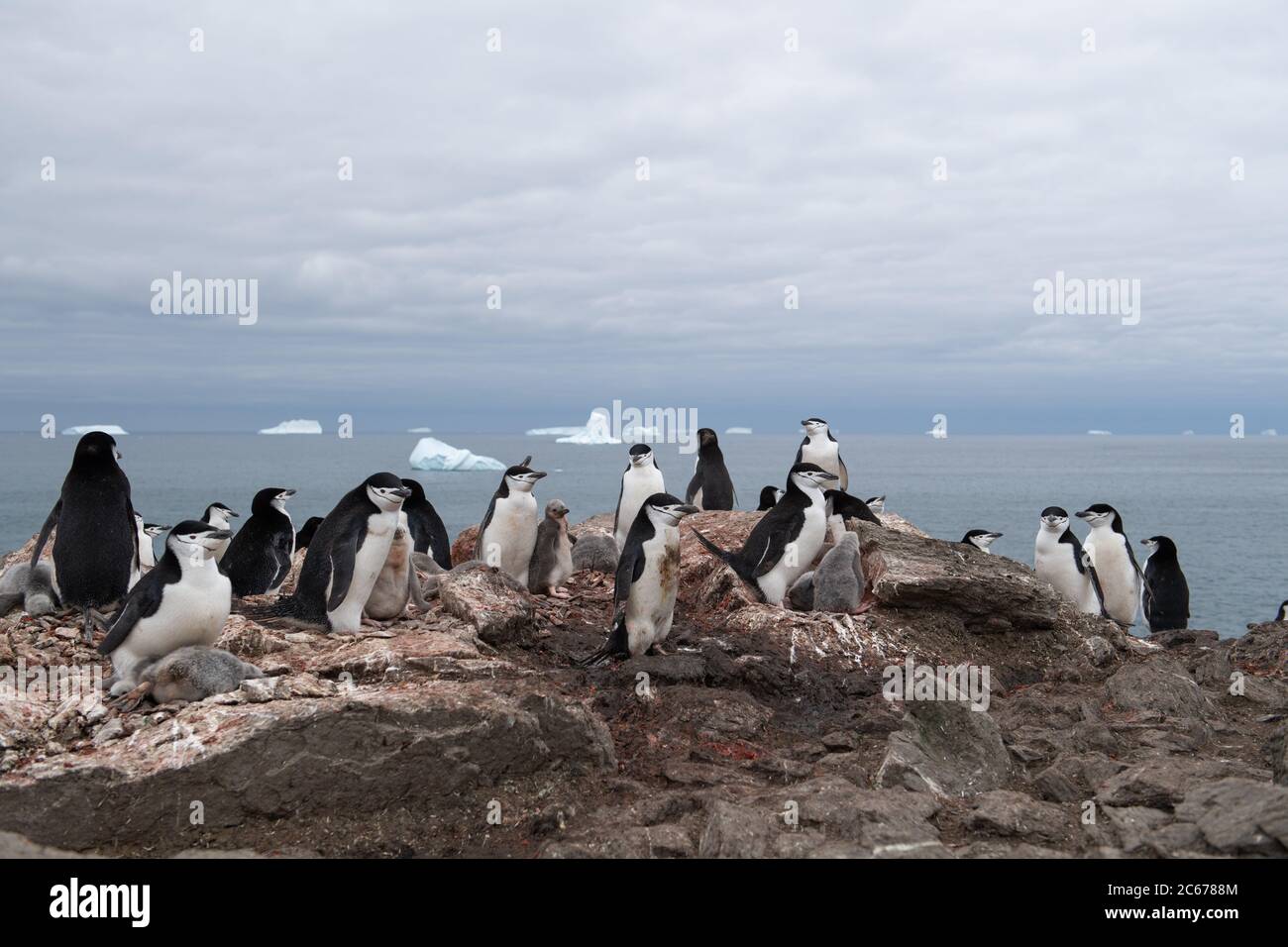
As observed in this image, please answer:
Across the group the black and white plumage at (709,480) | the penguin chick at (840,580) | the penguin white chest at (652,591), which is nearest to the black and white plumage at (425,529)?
the penguin white chest at (652,591)

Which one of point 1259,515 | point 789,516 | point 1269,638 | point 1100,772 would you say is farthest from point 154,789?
point 1259,515

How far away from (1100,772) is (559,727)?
3.15m

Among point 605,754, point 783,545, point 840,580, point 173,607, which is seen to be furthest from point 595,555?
point 173,607

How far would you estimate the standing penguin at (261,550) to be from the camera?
9297 millimetres

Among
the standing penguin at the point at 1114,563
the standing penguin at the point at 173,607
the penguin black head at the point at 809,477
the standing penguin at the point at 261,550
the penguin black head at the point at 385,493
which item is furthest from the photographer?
the standing penguin at the point at 1114,563

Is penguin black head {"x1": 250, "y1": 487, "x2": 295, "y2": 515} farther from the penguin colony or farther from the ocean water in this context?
the ocean water

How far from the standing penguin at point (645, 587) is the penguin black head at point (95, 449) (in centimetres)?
410

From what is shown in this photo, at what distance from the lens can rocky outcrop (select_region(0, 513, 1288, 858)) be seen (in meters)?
5.19

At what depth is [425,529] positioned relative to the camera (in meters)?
10.7

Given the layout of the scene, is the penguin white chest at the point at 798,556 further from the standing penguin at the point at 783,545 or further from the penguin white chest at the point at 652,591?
the penguin white chest at the point at 652,591

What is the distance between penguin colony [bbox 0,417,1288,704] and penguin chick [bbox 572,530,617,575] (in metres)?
0.02

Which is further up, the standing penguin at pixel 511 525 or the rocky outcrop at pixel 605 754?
the standing penguin at pixel 511 525

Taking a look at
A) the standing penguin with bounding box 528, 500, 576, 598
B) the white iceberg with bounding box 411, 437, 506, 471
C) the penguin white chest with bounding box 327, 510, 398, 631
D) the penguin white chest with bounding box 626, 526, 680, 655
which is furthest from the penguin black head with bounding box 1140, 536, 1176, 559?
the white iceberg with bounding box 411, 437, 506, 471
